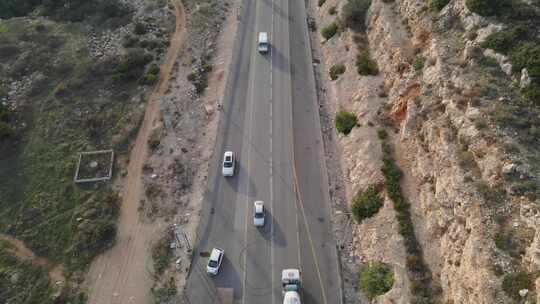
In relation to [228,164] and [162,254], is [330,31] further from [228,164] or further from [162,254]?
[162,254]

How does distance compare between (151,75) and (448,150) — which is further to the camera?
(151,75)

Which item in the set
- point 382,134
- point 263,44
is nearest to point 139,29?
point 263,44

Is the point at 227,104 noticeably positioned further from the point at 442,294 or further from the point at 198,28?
the point at 442,294

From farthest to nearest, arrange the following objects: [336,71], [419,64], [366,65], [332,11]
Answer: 1. [332,11]
2. [336,71]
3. [366,65]
4. [419,64]

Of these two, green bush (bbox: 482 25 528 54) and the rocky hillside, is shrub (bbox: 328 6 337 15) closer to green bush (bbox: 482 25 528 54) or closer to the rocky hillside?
the rocky hillside

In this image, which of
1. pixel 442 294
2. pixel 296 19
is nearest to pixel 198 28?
pixel 296 19

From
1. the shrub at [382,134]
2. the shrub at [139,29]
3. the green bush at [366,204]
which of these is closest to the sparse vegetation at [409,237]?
the shrub at [382,134]
